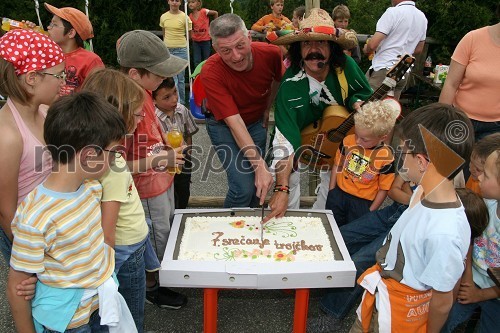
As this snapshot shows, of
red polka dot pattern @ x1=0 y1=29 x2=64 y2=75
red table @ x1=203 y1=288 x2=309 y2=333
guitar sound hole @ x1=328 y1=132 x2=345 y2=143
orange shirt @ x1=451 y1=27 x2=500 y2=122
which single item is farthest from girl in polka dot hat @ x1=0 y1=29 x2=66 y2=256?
orange shirt @ x1=451 y1=27 x2=500 y2=122

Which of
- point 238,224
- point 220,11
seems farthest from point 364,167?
point 220,11

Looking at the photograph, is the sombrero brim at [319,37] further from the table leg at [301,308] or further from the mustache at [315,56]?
the table leg at [301,308]

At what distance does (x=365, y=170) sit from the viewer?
9.28 ft

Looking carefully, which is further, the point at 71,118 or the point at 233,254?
the point at 233,254

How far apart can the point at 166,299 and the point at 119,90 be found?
1406mm

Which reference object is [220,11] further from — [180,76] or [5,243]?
[5,243]

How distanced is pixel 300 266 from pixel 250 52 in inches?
61.8

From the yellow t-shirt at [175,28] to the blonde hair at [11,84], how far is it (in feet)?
18.3

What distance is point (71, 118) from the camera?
1641 mm

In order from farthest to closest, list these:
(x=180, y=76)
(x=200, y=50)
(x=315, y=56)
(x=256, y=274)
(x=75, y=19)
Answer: (x=200, y=50) < (x=180, y=76) < (x=75, y=19) < (x=315, y=56) < (x=256, y=274)

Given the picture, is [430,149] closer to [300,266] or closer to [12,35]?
[300,266]

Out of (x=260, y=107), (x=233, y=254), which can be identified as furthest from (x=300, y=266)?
(x=260, y=107)

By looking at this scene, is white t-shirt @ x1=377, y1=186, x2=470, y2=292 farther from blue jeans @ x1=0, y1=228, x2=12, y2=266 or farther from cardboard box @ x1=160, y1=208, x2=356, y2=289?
blue jeans @ x1=0, y1=228, x2=12, y2=266

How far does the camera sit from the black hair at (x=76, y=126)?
64.1 inches
